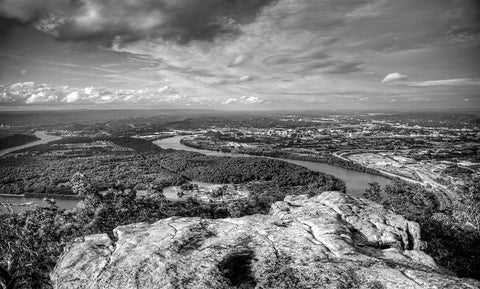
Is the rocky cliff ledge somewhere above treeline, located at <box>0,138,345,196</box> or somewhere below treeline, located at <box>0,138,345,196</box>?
above

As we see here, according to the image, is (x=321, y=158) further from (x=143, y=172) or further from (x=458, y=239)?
(x=458, y=239)

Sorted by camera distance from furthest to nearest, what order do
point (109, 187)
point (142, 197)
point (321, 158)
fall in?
point (321, 158), point (109, 187), point (142, 197)

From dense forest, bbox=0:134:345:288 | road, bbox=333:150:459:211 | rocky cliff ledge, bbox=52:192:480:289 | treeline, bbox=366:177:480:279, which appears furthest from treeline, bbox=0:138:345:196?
rocky cliff ledge, bbox=52:192:480:289

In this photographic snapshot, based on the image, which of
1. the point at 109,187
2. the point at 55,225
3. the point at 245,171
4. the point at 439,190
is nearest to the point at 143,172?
the point at 245,171

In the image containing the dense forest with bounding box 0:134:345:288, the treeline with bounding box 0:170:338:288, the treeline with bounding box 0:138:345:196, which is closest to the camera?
the treeline with bounding box 0:170:338:288

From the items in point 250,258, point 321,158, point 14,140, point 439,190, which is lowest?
point 439,190

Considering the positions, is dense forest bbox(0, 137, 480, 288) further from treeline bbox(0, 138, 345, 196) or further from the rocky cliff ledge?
the rocky cliff ledge

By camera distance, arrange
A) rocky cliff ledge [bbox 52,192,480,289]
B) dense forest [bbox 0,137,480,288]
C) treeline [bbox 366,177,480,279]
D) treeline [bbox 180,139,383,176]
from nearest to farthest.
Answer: rocky cliff ledge [bbox 52,192,480,289] → dense forest [bbox 0,137,480,288] → treeline [bbox 366,177,480,279] → treeline [bbox 180,139,383,176]

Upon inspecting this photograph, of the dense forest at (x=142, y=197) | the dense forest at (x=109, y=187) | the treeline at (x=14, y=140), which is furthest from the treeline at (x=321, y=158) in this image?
the treeline at (x=14, y=140)
